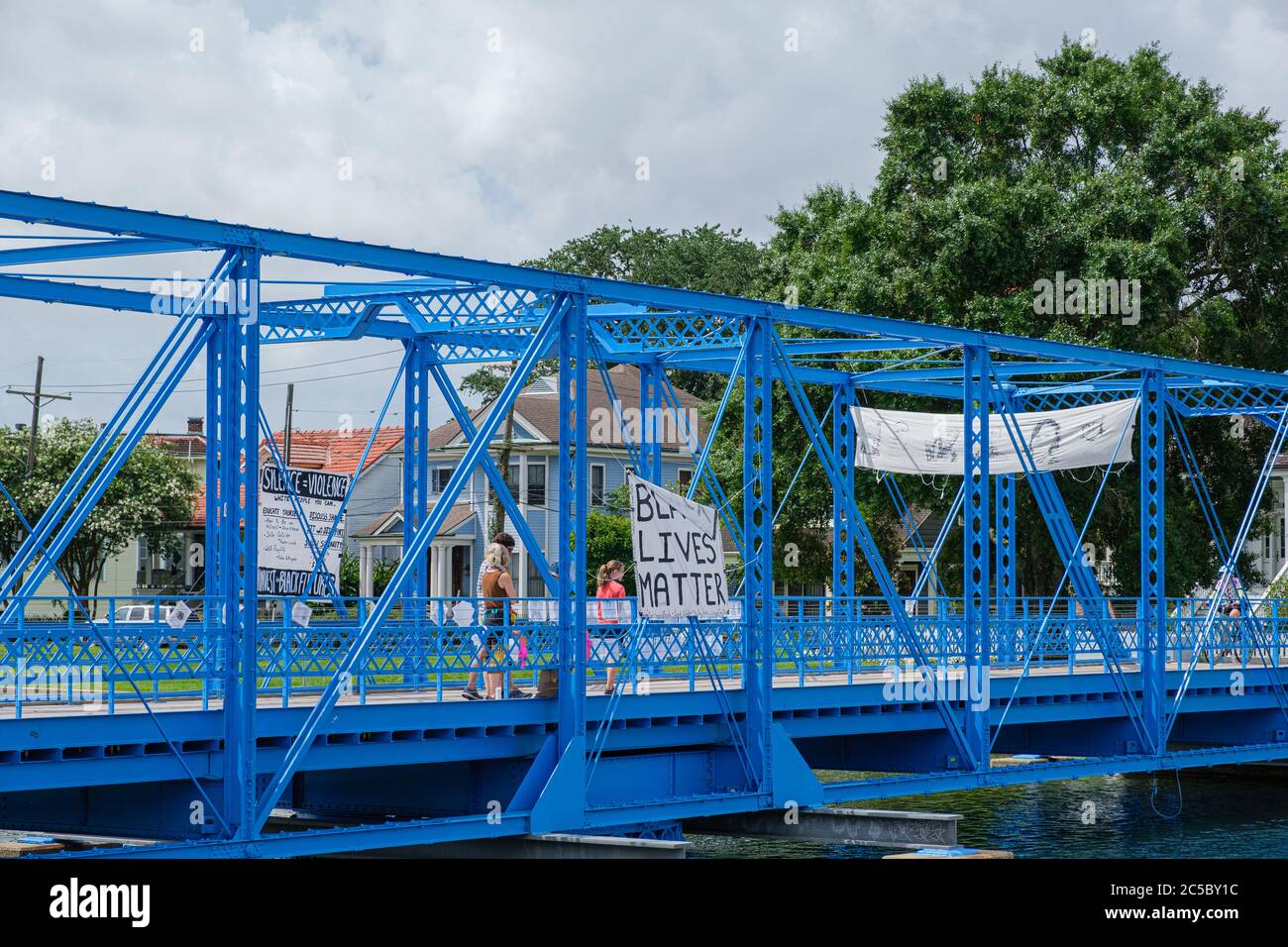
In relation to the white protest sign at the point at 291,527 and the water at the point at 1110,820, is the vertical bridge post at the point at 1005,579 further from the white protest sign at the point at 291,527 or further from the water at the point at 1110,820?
the white protest sign at the point at 291,527

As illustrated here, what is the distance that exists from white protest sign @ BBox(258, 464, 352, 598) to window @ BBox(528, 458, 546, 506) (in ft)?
A: 144

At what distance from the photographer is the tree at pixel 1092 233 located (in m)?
38.5

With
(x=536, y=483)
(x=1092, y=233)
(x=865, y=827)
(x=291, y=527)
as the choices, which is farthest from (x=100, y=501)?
(x=865, y=827)

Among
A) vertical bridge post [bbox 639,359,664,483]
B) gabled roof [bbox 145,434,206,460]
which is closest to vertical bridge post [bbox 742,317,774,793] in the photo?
vertical bridge post [bbox 639,359,664,483]

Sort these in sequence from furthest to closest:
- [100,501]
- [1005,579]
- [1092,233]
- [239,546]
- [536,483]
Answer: [536,483]
[100,501]
[1092,233]
[1005,579]
[239,546]

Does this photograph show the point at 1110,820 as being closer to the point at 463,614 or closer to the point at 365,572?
the point at 463,614

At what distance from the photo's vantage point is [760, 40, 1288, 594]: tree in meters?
38.5

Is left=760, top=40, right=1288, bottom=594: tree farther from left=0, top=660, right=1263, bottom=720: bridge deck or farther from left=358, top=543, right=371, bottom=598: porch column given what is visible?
left=358, top=543, right=371, bottom=598: porch column

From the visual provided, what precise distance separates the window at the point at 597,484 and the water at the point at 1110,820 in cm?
2972

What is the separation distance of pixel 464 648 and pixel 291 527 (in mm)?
2337

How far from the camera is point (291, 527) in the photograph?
1931cm

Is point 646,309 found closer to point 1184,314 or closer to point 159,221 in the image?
point 159,221

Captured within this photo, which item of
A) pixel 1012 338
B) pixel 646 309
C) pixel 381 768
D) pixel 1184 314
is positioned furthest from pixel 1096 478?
pixel 381 768

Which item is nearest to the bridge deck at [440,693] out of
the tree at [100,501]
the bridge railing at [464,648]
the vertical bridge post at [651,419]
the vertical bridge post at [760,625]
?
the bridge railing at [464,648]
